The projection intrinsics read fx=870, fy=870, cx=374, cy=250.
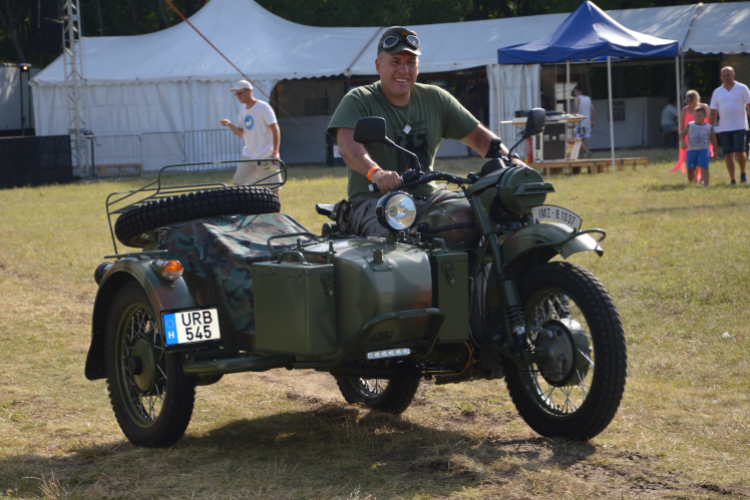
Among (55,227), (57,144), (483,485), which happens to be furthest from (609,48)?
(483,485)

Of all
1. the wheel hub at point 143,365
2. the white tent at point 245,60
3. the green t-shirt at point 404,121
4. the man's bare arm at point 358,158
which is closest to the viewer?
the man's bare arm at point 358,158

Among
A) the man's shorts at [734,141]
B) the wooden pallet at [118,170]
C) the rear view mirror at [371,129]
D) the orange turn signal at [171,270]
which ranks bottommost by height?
the orange turn signal at [171,270]

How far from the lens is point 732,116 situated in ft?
46.1

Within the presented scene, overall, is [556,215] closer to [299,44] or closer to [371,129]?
[371,129]

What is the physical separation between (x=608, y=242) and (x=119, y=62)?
18913mm

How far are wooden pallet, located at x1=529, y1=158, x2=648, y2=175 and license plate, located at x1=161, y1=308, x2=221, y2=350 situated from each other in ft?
Answer: 46.9

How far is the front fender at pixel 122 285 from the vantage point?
3.86 m

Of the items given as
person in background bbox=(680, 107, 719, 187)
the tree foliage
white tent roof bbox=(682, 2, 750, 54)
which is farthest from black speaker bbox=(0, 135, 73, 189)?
white tent roof bbox=(682, 2, 750, 54)

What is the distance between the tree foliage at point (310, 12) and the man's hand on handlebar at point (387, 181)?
26.9 metres

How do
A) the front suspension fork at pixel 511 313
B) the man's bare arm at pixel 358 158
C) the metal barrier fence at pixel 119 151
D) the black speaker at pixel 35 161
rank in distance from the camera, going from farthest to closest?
the metal barrier fence at pixel 119 151 → the black speaker at pixel 35 161 → the man's bare arm at pixel 358 158 → the front suspension fork at pixel 511 313

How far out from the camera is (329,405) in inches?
195

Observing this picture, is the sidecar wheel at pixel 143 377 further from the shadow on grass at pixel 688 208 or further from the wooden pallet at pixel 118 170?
the wooden pallet at pixel 118 170

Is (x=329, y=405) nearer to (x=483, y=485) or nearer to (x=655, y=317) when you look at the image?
(x=483, y=485)

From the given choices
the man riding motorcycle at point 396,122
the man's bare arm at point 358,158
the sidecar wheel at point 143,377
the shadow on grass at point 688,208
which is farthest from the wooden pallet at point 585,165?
the sidecar wheel at point 143,377
